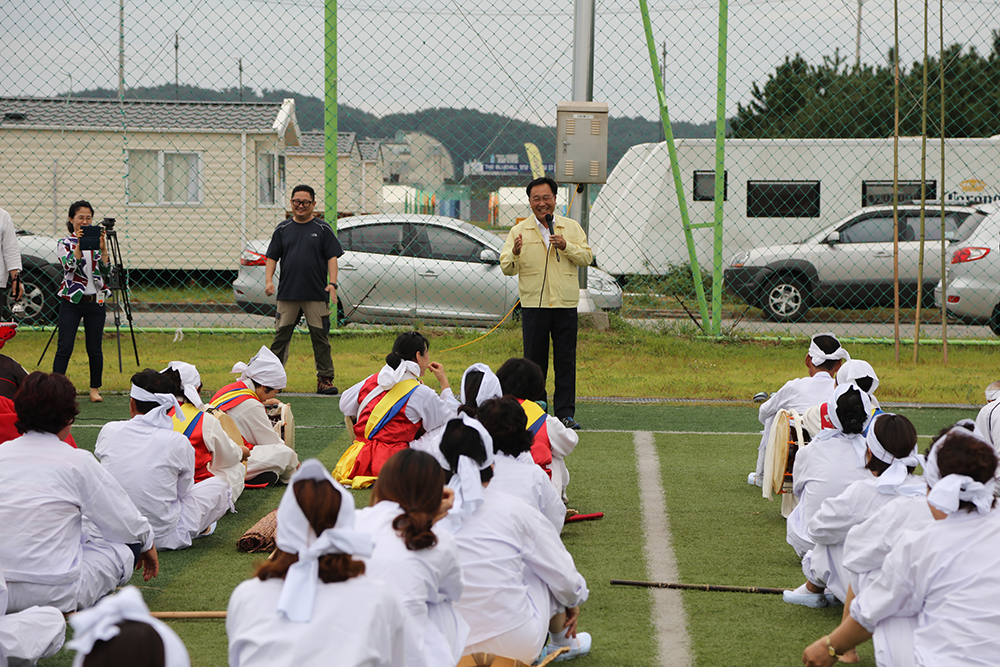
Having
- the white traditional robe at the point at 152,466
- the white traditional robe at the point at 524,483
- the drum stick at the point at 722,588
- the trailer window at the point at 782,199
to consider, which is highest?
the trailer window at the point at 782,199

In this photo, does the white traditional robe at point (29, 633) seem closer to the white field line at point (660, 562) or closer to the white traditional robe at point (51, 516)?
the white traditional robe at point (51, 516)

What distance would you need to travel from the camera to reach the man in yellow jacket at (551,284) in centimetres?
741

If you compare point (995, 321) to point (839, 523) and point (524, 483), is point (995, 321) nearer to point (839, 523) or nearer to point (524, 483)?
point (839, 523)

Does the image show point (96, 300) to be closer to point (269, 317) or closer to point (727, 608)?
point (269, 317)

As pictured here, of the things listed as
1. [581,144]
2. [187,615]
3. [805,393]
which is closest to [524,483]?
[187,615]

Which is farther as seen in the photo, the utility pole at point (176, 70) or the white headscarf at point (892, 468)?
the utility pole at point (176, 70)

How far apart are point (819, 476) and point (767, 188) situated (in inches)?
533

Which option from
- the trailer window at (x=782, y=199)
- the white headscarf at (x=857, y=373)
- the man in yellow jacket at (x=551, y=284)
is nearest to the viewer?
the white headscarf at (x=857, y=373)

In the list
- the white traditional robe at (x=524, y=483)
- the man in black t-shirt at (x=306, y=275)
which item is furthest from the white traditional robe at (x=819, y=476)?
the man in black t-shirt at (x=306, y=275)

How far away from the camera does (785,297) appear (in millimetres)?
14312

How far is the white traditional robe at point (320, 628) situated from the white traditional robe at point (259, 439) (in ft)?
12.2

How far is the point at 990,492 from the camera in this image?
2846 mm

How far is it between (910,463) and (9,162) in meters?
17.2

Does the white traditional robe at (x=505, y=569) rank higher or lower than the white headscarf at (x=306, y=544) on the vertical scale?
lower
